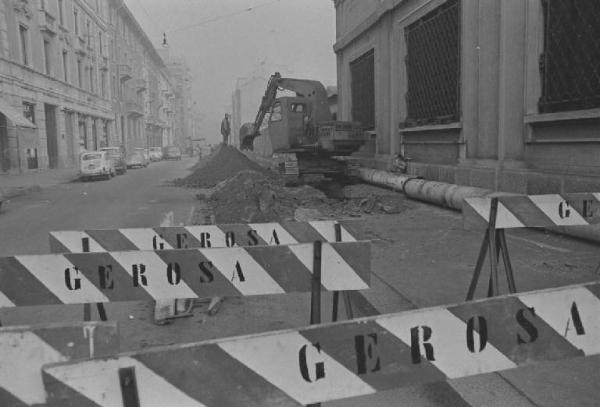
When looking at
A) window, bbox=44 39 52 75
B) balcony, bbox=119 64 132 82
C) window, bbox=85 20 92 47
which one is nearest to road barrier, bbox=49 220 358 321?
window, bbox=44 39 52 75

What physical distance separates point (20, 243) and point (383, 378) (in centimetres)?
885

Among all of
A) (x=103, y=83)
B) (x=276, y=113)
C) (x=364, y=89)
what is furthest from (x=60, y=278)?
(x=103, y=83)

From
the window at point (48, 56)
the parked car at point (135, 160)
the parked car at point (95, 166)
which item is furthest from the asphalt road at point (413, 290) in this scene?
the parked car at point (135, 160)

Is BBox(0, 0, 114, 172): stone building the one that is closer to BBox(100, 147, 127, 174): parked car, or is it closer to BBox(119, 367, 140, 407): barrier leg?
BBox(100, 147, 127, 174): parked car

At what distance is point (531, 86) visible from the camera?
10.4 meters

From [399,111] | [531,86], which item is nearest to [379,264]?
[531,86]

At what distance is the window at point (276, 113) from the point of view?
64.6ft

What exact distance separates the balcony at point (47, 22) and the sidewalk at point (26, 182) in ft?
31.1

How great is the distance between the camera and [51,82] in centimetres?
3341

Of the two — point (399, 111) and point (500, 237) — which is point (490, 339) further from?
point (399, 111)

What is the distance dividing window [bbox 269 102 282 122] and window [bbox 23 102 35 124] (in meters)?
17.7

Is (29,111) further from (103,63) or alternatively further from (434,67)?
(434,67)

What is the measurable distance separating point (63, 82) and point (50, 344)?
126 feet

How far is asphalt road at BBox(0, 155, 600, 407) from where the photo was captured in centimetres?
342
